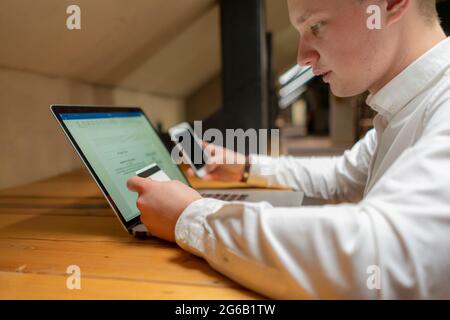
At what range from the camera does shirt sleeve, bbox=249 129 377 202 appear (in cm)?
96

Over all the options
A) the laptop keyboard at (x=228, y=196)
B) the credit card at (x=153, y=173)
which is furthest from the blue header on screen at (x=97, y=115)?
the laptop keyboard at (x=228, y=196)

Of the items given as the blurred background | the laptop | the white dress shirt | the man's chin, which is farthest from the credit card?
A: the blurred background

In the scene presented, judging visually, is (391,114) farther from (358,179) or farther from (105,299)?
(105,299)

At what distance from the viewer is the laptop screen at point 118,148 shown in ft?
2.14

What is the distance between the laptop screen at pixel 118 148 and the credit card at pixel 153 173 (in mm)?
20

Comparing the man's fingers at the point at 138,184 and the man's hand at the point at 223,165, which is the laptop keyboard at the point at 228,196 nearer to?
the man's hand at the point at 223,165

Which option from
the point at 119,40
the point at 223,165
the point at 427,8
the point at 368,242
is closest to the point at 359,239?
the point at 368,242

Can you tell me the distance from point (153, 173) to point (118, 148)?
8 cm

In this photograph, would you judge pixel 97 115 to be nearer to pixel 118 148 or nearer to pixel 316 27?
pixel 118 148

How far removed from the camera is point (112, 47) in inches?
51.7

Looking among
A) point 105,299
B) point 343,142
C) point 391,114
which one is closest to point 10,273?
point 105,299

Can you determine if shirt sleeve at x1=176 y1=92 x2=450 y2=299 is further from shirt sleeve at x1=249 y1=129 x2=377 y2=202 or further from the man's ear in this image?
shirt sleeve at x1=249 y1=129 x2=377 y2=202

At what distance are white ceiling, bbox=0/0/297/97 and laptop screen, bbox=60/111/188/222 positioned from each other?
1.10ft
